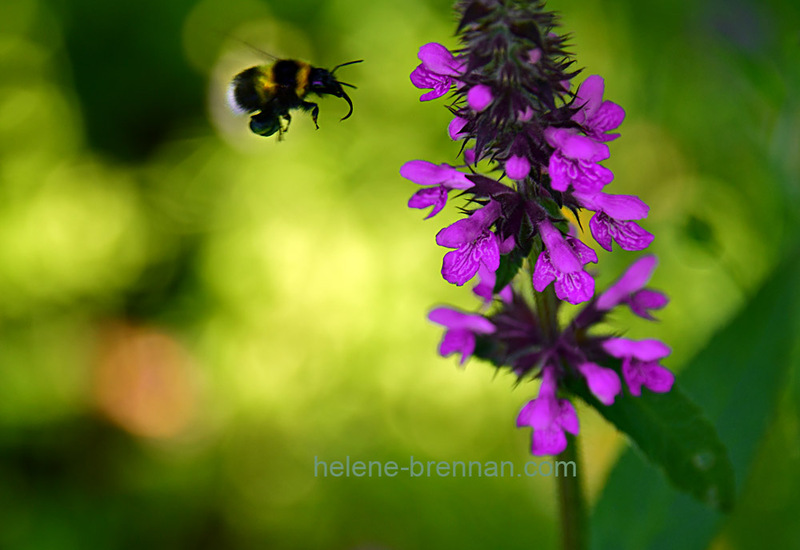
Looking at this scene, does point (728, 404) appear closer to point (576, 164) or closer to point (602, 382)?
point (602, 382)

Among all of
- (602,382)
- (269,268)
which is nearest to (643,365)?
(602,382)

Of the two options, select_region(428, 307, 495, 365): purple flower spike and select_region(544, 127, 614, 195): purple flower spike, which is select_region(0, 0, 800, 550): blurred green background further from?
select_region(544, 127, 614, 195): purple flower spike

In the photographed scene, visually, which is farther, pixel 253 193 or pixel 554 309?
pixel 253 193

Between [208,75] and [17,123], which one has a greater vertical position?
[208,75]

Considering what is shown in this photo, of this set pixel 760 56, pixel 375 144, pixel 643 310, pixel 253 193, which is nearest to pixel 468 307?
pixel 375 144

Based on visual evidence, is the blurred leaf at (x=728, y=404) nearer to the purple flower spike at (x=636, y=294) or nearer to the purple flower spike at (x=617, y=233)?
the purple flower spike at (x=636, y=294)

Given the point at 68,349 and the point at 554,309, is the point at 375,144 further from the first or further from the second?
the point at 554,309

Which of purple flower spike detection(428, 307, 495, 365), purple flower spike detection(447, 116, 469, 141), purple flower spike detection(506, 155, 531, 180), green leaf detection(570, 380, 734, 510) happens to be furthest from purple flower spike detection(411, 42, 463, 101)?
green leaf detection(570, 380, 734, 510)
